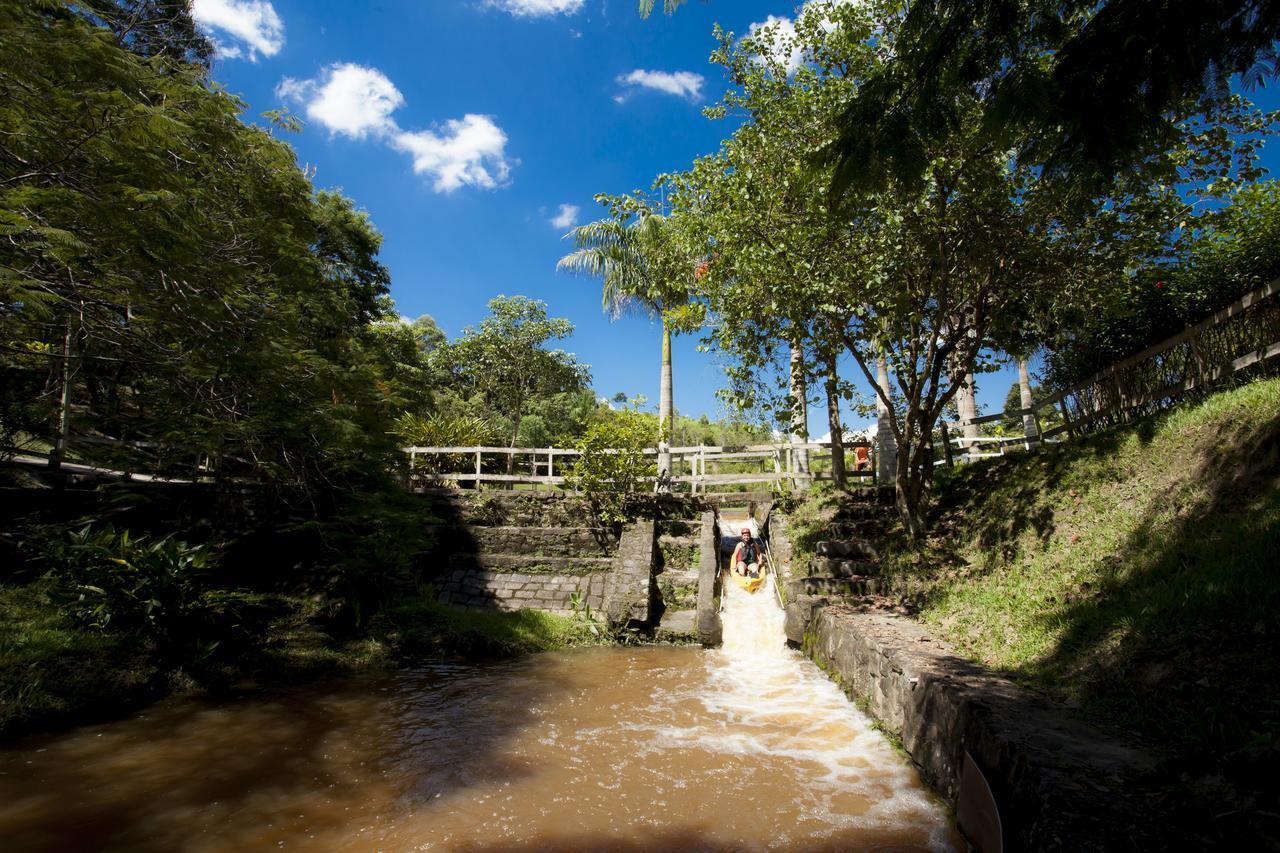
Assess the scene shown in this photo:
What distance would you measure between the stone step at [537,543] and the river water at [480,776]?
5.53 meters

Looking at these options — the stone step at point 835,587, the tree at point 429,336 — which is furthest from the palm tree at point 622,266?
the tree at point 429,336

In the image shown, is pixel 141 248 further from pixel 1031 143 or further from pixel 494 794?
pixel 1031 143

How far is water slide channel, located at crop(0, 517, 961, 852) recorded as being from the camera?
12.0 ft

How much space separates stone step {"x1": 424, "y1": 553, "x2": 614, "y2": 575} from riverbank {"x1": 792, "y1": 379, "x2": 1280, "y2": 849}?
18.5ft

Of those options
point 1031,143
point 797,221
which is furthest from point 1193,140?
point 1031,143

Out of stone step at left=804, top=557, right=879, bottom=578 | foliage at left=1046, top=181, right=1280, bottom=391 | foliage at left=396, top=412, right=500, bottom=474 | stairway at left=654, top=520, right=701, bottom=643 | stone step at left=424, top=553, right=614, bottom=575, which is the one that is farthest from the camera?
foliage at left=396, top=412, right=500, bottom=474

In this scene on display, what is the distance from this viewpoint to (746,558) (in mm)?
11664

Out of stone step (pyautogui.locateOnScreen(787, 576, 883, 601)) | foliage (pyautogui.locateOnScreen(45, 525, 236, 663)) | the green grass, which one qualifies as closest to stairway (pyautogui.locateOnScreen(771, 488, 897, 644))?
stone step (pyautogui.locateOnScreen(787, 576, 883, 601))

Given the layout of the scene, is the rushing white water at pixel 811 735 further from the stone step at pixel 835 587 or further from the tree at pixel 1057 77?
the tree at pixel 1057 77

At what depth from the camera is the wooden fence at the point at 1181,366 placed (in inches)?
263

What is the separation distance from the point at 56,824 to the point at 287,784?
1257 millimetres

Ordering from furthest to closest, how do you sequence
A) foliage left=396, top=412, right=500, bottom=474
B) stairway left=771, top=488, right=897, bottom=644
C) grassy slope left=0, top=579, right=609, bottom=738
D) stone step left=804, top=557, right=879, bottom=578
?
foliage left=396, top=412, right=500, bottom=474, stone step left=804, top=557, right=879, bottom=578, stairway left=771, top=488, right=897, bottom=644, grassy slope left=0, top=579, right=609, bottom=738

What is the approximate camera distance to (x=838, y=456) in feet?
43.8

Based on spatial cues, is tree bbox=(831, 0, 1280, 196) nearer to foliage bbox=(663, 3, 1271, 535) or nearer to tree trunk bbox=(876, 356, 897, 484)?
foliage bbox=(663, 3, 1271, 535)
